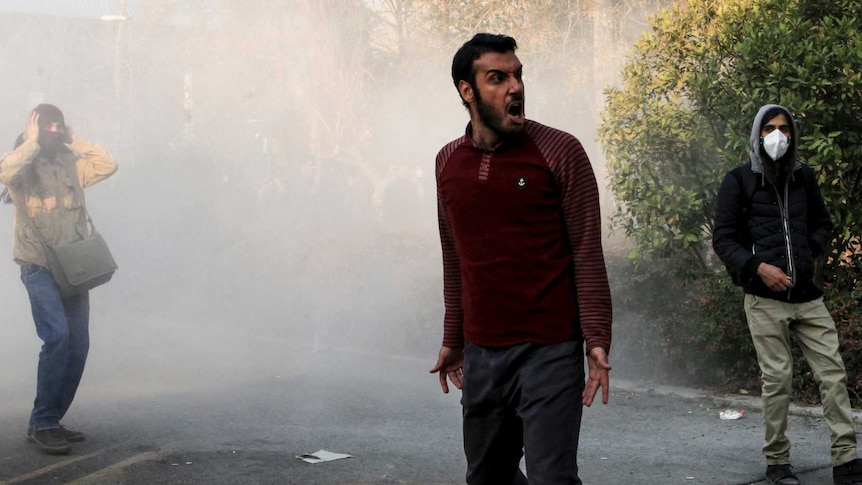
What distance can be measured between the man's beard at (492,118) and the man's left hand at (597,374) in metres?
0.70

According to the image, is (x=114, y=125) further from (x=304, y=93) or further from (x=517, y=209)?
(x=517, y=209)

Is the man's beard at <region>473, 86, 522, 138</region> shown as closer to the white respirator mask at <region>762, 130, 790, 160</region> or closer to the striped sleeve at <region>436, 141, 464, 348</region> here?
the striped sleeve at <region>436, 141, 464, 348</region>

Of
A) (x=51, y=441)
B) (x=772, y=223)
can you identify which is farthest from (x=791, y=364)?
(x=51, y=441)

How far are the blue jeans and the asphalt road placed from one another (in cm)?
25

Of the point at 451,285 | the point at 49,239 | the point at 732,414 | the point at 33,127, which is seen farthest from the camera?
the point at 732,414

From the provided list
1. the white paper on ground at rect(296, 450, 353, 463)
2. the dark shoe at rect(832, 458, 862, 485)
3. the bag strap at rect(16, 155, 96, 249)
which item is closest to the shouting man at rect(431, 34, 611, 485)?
the dark shoe at rect(832, 458, 862, 485)

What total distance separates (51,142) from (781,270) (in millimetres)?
4190

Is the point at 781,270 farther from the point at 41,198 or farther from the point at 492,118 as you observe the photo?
the point at 41,198

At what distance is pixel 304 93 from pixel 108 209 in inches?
176

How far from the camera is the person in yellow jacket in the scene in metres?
6.45

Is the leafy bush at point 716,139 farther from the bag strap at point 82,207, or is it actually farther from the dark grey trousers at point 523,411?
the dark grey trousers at point 523,411

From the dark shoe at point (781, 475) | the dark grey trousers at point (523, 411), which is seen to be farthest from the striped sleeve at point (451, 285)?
the dark shoe at point (781, 475)

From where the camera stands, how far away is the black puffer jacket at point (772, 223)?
534 cm

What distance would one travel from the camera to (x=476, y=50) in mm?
3570
